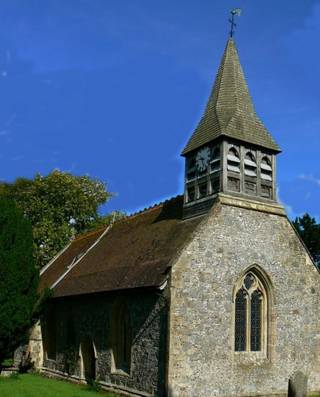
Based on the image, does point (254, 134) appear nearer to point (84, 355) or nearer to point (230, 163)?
point (230, 163)

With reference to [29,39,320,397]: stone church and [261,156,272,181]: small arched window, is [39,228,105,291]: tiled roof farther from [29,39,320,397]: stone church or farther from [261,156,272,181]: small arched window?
[261,156,272,181]: small arched window

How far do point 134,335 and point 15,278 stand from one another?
16.3 ft

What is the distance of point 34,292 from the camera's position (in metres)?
20.7

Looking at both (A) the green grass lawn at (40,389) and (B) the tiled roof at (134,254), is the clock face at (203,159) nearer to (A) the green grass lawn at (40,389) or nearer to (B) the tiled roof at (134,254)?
(B) the tiled roof at (134,254)

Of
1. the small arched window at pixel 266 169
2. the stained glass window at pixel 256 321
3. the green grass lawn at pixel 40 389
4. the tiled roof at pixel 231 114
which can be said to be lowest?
the green grass lawn at pixel 40 389

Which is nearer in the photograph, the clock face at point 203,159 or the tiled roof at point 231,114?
the tiled roof at point 231,114

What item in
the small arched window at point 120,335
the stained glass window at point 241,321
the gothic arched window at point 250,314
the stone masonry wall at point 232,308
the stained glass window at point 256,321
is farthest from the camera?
the small arched window at point 120,335

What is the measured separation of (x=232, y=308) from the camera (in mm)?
18750

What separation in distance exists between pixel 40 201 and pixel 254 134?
22707 millimetres

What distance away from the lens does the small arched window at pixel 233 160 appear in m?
20.5


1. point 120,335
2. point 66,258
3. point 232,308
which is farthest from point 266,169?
point 66,258

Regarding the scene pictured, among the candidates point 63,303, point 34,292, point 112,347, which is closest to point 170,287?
point 112,347

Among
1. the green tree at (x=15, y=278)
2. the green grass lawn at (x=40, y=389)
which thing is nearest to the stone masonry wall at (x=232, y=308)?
the green grass lawn at (x=40, y=389)

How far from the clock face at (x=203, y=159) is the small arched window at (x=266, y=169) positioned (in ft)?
7.46
